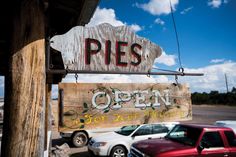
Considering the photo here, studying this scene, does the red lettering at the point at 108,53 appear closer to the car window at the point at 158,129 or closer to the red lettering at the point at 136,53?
the red lettering at the point at 136,53

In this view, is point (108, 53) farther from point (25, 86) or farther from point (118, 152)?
point (118, 152)

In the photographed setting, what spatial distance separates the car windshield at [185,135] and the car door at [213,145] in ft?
0.65

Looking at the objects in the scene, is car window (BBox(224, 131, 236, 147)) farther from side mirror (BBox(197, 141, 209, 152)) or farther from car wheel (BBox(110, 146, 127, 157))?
car wheel (BBox(110, 146, 127, 157))

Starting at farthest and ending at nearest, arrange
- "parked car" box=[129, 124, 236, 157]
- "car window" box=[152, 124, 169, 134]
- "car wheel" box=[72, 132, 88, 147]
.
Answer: "car wheel" box=[72, 132, 88, 147] → "car window" box=[152, 124, 169, 134] → "parked car" box=[129, 124, 236, 157]

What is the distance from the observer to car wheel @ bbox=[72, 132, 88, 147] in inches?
455

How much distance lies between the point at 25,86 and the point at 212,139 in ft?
18.6

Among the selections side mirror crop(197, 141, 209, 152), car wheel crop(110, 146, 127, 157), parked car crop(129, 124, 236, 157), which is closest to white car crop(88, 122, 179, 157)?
car wheel crop(110, 146, 127, 157)

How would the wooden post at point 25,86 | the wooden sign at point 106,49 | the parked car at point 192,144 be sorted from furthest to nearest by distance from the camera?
the parked car at point 192,144 < the wooden sign at point 106,49 < the wooden post at point 25,86

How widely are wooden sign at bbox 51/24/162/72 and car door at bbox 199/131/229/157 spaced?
431 cm

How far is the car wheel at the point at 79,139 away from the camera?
11547mm

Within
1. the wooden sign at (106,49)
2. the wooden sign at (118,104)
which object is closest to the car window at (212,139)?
the wooden sign at (118,104)

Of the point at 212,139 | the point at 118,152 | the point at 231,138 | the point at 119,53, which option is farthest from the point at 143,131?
the point at 119,53

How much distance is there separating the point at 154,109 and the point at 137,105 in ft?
0.72

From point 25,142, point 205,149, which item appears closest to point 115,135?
point 205,149
